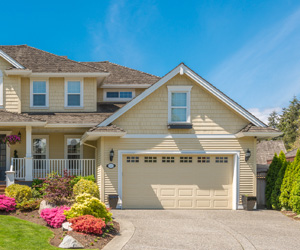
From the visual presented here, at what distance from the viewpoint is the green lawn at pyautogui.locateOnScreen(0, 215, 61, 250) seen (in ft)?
28.4

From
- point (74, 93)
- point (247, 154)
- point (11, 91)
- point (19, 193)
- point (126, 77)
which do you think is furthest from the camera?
point (126, 77)

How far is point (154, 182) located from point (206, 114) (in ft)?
12.4

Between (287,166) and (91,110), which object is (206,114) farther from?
(91,110)

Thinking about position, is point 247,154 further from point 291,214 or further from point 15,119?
point 15,119

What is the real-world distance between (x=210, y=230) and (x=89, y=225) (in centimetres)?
372

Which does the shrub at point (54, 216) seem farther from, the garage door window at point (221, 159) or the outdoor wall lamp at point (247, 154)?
the outdoor wall lamp at point (247, 154)

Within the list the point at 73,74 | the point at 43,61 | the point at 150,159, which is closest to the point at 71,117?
the point at 73,74

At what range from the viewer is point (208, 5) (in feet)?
45.3

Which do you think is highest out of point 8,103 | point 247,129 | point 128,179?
point 8,103

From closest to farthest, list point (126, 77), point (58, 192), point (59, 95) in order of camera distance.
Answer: point (58, 192) < point (59, 95) < point (126, 77)

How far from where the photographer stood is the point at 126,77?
71.5 ft

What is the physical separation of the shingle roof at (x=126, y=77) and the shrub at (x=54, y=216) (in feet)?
35.1

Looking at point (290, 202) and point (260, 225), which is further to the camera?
point (290, 202)

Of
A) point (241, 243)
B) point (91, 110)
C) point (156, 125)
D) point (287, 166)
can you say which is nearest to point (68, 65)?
point (91, 110)
